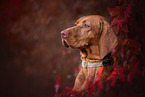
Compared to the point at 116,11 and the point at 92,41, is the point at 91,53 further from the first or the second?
the point at 116,11

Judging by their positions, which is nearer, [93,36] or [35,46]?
[93,36]

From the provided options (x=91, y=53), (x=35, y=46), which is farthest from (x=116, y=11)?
(x=35, y=46)

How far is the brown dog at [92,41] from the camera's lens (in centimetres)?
112

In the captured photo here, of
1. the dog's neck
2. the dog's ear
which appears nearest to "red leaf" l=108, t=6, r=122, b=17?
the dog's ear

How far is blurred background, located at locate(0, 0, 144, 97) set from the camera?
131 inches

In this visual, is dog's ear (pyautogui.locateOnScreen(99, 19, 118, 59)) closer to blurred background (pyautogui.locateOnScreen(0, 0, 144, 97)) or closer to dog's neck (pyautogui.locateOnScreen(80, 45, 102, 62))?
dog's neck (pyautogui.locateOnScreen(80, 45, 102, 62))

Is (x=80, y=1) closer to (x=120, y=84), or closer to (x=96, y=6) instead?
(x=96, y=6)

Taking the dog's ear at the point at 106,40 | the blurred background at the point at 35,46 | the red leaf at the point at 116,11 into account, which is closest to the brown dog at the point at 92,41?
the dog's ear at the point at 106,40

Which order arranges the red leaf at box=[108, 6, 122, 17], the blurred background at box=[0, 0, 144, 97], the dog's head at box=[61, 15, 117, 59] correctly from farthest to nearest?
1. the blurred background at box=[0, 0, 144, 97]
2. the dog's head at box=[61, 15, 117, 59]
3. the red leaf at box=[108, 6, 122, 17]

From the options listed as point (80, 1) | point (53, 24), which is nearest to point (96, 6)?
point (80, 1)

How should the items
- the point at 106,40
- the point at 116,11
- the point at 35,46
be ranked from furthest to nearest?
the point at 35,46 < the point at 106,40 < the point at 116,11

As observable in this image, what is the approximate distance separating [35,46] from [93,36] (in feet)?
11.2

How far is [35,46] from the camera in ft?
Answer: 14.3

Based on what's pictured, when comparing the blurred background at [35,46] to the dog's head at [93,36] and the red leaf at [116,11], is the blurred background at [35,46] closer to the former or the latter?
the dog's head at [93,36]
